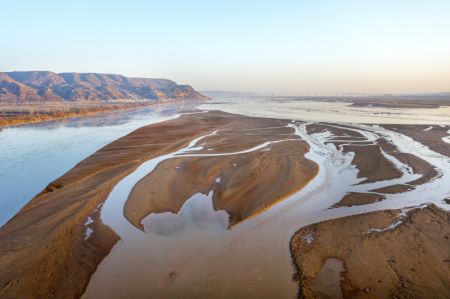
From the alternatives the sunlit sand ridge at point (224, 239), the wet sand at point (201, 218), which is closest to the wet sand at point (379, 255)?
the wet sand at point (201, 218)

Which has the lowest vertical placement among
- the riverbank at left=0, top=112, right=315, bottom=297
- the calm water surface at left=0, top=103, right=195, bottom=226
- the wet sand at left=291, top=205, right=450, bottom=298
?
the calm water surface at left=0, top=103, right=195, bottom=226

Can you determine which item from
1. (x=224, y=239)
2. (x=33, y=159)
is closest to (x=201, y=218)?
(x=224, y=239)

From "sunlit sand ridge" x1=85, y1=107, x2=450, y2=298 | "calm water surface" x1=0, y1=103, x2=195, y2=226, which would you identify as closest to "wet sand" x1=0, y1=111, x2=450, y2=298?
"sunlit sand ridge" x1=85, y1=107, x2=450, y2=298

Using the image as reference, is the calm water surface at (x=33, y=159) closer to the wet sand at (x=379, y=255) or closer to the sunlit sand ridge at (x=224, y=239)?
the sunlit sand ridge at (x=224, y=239)

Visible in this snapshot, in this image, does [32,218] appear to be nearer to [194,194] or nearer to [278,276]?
[194,194]

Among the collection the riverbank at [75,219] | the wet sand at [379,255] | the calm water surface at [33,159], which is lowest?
Result: the calm water surface at [33,159]

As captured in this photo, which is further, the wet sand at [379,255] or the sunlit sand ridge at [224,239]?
the sunlit sand ridge at [224,239]

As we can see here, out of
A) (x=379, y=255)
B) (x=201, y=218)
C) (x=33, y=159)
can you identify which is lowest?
(x=33, y=159)

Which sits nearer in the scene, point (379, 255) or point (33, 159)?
point (379, 255)

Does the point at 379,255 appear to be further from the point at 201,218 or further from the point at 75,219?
the point at 75,219

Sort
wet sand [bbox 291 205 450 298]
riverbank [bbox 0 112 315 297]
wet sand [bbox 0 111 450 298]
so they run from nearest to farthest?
wet sand [bbox 291 205 450 298] < wet sand [bbox 0 111 450 298] < riverbank [bbox 0 112 315 297]

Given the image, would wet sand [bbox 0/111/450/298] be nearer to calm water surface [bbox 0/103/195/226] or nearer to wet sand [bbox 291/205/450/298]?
wet sand [bbox 291/205/450/298]
